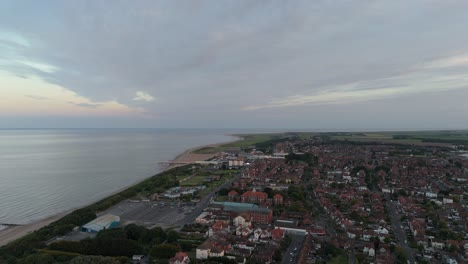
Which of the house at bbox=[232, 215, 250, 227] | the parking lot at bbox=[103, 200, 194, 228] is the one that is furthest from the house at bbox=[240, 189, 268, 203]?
the house at bbox=[232, 215, 250, 227]

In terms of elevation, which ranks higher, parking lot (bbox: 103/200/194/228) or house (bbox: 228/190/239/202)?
house (bbox: 228/190/239/202)

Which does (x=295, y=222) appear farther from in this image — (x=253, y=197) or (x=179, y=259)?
(x=179, y=259)

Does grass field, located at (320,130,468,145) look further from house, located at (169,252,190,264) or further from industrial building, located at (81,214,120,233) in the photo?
house, located at (169,252,190,264)

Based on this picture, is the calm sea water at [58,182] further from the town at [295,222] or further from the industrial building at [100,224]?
the industrial building at [100,224]

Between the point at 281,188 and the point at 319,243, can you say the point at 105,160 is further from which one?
the point at 319,243

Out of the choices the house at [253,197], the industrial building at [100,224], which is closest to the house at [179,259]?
the industrial building at [100,224]

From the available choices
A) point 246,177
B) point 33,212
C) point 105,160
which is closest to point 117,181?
point 33,212
